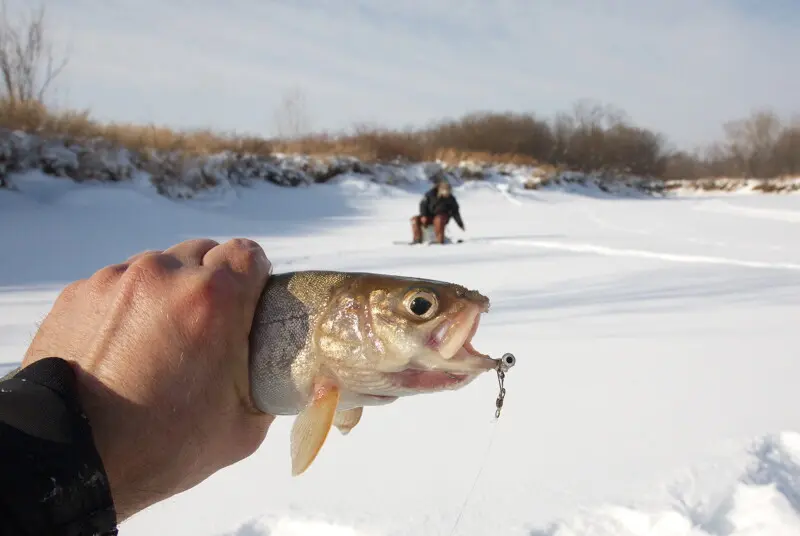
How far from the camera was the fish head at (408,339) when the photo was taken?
3.82 feet

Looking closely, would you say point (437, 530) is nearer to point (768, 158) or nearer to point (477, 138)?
point (477, 138)

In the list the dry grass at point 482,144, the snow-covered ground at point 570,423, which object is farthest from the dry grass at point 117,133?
the snow-covered ground at point 570,423

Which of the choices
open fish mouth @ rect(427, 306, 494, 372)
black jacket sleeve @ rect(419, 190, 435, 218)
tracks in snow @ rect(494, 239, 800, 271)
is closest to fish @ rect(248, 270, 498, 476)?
open fish mouth @ rect(427, 306, 494, 372)

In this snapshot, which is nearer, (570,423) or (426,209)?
(570,423)

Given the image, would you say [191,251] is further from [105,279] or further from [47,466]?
[47,466]

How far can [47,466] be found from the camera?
78 centimetres

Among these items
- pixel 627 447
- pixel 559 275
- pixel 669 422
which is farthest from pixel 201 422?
pixel 559 275

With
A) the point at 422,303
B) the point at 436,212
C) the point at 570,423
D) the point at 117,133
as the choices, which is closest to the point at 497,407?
the point at 422,303

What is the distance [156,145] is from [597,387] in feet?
44.1

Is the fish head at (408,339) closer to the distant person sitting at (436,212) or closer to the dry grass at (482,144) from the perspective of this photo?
the distant person sitting at (436,212)

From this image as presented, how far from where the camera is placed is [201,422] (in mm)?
1078

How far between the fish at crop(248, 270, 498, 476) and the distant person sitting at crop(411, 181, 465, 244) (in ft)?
26.0

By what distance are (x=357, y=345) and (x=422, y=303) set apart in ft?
→ 0.52

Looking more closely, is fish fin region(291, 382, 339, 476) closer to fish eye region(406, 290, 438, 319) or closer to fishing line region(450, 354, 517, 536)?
fish eye region(406, 290, 438, 319)
